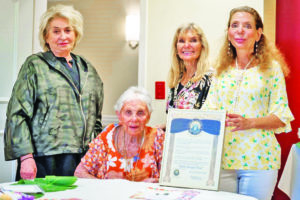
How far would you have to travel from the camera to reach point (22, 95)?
237 centimetres

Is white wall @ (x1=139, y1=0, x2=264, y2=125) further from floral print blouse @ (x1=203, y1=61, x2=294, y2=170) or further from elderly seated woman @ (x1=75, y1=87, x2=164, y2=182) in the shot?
floral print blouse @ (x1=203, y1=61, x2=294, y2=170)

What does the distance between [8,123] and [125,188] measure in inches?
40.7

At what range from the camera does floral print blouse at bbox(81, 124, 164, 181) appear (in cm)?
205

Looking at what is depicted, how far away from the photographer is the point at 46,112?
2402mm

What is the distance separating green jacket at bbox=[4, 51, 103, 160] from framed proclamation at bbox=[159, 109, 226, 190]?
0.88 meters

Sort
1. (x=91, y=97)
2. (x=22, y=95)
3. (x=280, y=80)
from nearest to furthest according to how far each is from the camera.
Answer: (x=280, y=80), (x=22, y=95), (x=91, y=97)

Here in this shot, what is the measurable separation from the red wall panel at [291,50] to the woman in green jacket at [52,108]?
5.49 ft

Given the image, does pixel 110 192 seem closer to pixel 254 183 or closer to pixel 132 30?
pixel 254 183

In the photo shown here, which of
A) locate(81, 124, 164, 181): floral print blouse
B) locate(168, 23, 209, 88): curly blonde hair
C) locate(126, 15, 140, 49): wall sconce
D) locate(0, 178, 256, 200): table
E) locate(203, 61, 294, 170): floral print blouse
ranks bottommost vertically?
locate(0, 178, 256, 200): table

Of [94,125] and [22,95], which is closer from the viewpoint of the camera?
[22,95]

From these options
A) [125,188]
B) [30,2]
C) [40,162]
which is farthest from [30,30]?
[125,188]

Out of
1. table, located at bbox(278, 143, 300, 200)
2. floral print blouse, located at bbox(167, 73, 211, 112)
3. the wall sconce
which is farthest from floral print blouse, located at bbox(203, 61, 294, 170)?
the wall sconce

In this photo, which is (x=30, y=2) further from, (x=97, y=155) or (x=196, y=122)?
(x=196, y=122)

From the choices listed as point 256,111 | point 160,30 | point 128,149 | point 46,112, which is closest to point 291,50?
point 160,30
